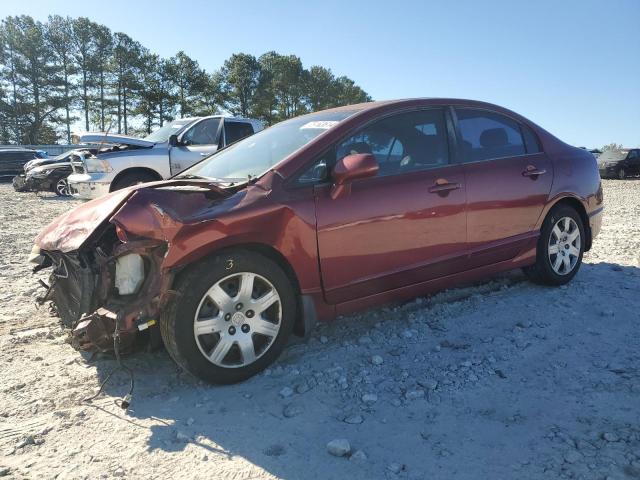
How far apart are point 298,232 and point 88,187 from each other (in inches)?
299

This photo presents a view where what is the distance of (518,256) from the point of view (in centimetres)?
425

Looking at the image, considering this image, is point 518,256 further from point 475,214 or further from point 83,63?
point 83,63

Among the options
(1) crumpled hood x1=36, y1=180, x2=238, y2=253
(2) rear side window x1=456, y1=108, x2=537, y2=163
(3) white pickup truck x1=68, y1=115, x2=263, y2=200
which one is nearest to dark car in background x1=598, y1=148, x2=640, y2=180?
(3) white pickup truck x1=68, y1=115, x2=263, y2=200

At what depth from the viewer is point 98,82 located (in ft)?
169

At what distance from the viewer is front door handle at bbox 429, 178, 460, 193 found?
11.8ft

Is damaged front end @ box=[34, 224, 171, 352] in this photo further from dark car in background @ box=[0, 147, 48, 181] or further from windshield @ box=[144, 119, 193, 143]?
dark car in background @ box=[0, 147, 48, 181]

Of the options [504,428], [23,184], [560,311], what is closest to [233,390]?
[504,428]

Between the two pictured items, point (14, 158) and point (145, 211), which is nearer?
point (145, 211)

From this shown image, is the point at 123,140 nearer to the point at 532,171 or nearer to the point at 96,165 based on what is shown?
the point at 96,165

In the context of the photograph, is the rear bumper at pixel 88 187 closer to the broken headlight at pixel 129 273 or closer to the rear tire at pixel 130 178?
the rear tire at pixel 130 178

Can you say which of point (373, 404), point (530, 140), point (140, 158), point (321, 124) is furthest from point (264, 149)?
point (140, 158)

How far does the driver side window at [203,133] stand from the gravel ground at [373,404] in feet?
20.3

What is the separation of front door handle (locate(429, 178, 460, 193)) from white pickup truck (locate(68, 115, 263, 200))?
244 inches

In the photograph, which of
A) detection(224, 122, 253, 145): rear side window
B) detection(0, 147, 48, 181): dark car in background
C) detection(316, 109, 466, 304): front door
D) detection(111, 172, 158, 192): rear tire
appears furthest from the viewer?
detection(0, 147, 48, 181): dark car in background
